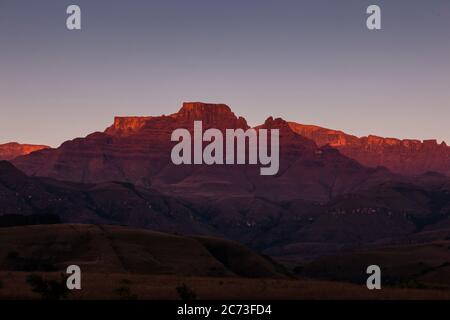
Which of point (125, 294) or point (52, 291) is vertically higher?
point (52, 291)

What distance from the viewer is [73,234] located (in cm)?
18538

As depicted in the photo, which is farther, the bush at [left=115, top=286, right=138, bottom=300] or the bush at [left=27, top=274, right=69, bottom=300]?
the bush at [left=27, top=274, right=69, bottom=300]

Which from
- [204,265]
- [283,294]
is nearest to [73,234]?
[204,265]

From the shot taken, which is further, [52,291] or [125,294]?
[125,294]

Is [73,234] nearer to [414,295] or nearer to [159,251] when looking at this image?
[159,251]

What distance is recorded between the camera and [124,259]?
545ft

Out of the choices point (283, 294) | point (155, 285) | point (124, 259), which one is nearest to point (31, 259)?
point (124, 259)

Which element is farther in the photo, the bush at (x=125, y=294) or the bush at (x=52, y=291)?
the bush at (x=52, y=291)

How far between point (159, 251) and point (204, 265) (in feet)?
48.4
